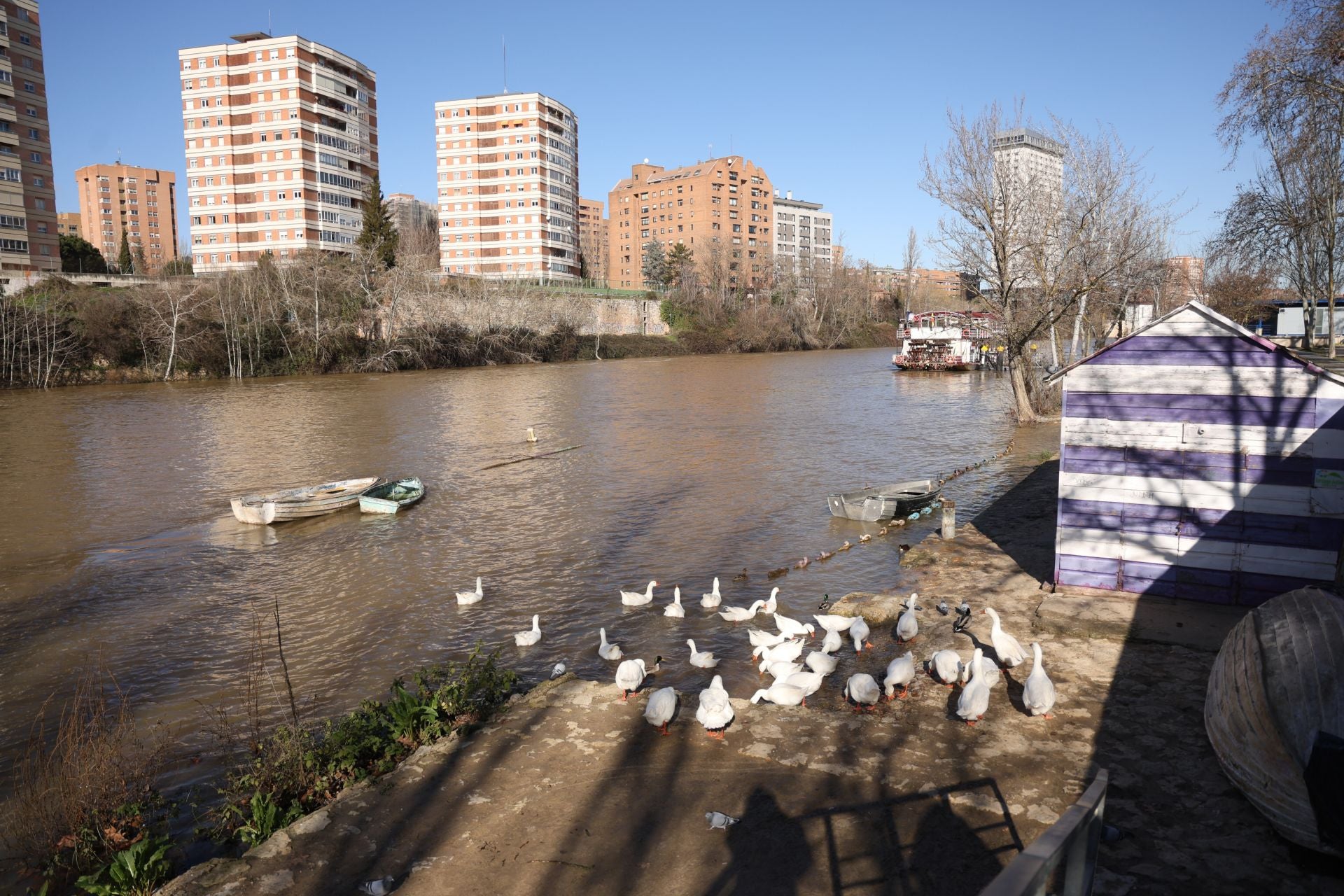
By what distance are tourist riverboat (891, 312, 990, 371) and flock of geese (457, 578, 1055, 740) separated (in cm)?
5001

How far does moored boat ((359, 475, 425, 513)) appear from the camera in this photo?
57.6 feet

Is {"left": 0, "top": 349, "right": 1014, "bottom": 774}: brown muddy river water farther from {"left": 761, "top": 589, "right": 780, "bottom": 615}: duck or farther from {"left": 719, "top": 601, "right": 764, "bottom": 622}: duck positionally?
{"left": 761, "top": 589, "right": 780, "bottom": 615}: duck

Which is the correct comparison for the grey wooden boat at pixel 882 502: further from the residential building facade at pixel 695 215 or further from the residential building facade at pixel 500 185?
the residential building facade at pixel 695 215

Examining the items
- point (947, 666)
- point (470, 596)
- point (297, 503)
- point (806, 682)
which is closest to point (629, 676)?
point (806, 682)

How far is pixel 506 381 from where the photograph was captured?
163 feet

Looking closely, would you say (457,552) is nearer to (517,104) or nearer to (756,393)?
(756,393)

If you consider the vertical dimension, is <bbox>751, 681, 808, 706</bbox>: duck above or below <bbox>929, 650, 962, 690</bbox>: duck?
below

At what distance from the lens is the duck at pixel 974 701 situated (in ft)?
21.1

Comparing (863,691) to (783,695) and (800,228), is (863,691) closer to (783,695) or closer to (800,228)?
(783,695)

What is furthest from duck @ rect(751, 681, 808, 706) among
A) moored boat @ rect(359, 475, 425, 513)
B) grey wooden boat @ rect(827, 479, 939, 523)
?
moored boat @ rect(359, 475, 425, 513)

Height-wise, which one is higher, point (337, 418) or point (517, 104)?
point (517, 104)

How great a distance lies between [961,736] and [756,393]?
37.3 meters

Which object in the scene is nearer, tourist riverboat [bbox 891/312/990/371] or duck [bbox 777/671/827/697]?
duck [bbox 777/671/827/697]

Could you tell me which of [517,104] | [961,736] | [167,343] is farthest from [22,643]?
[517,104]
